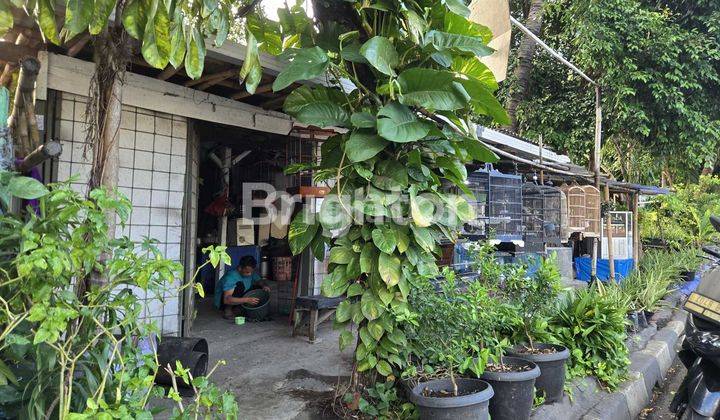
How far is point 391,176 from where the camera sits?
2785mm

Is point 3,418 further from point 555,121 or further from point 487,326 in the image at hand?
point 555,121

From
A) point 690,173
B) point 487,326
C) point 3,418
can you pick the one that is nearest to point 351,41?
point 487,326

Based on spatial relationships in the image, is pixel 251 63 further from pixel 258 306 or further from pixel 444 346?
pixel 258 306

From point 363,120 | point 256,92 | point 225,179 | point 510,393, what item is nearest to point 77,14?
point 363,120

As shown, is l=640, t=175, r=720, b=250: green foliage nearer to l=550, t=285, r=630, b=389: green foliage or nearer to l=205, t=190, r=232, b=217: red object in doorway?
l=550, t=285, r=630, b=389: green foliage

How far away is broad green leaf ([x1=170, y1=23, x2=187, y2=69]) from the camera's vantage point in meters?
1.83

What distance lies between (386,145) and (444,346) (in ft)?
4.14

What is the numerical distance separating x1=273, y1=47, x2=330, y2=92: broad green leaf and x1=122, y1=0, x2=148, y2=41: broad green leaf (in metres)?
0.84

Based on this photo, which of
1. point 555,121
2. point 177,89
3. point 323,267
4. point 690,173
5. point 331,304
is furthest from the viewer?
point 690,173

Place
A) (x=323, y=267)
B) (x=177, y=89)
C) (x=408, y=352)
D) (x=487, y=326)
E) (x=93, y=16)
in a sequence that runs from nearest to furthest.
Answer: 1. (x=93, y=16)
2. (x=408, y=352)
3. (x=487, y=326)
4. (x=177, y=89)
5. (x=323, y=267)

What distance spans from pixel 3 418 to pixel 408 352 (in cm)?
198

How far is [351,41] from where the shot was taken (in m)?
2.93

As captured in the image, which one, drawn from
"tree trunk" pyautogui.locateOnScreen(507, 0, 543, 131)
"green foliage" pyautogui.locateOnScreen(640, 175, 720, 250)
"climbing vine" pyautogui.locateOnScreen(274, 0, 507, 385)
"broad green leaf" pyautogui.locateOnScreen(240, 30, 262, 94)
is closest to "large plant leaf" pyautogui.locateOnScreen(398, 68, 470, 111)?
"climbing vine" pyautogui.locateOnScreen(274, 0, 507, 385)

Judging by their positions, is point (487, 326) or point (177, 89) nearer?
point (487, 326)
